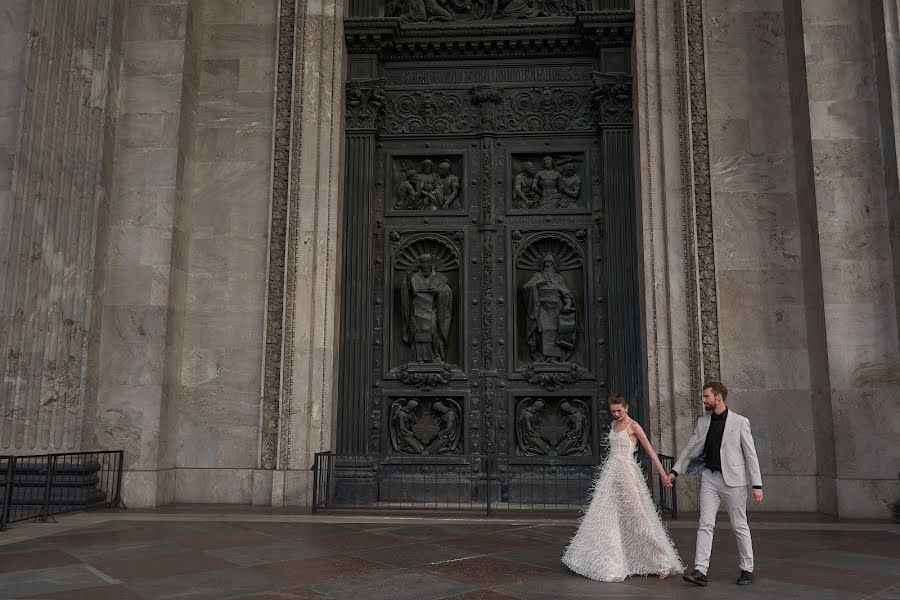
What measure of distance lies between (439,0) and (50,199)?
7611 millimetres

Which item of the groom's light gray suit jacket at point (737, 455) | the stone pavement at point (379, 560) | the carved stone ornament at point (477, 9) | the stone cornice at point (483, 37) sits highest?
the carved stone ornament at point (477, 9)

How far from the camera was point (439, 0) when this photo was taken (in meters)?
14.2

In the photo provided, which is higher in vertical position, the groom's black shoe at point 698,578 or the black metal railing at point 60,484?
the black metal railing at point 60,484

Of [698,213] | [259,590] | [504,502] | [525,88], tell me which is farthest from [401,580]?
[525,88]

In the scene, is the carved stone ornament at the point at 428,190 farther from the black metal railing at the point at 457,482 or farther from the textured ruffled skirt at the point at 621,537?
the textured ruffled skirt at the point at 621,537

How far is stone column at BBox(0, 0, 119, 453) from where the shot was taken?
35.9 feet

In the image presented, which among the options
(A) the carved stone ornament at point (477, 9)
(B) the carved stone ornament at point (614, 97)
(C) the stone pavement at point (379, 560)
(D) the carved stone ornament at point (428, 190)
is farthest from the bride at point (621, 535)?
(A) the carved stone ornament at point (477, 9)

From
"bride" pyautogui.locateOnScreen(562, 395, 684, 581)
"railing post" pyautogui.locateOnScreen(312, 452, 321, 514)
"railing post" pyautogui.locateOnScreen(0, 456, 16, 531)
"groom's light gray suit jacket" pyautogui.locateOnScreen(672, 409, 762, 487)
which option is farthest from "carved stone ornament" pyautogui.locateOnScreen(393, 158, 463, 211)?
"groom's light gray suit jacket" pyautogui.locateOnScreen(672, 409, 762, 487)

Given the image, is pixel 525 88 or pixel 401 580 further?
pixel 525 88

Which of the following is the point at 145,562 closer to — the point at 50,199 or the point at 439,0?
the point at 50,199

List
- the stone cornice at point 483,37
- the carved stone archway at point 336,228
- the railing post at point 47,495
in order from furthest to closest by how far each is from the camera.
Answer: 1. the stone cornice at point 483,37
2. the carved stone archway at point 336,228
3. the railing post at point 47,495

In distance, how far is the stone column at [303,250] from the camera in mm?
12102

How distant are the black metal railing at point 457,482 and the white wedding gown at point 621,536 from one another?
5305 millimetres

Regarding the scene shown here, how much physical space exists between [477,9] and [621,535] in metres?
10.6
